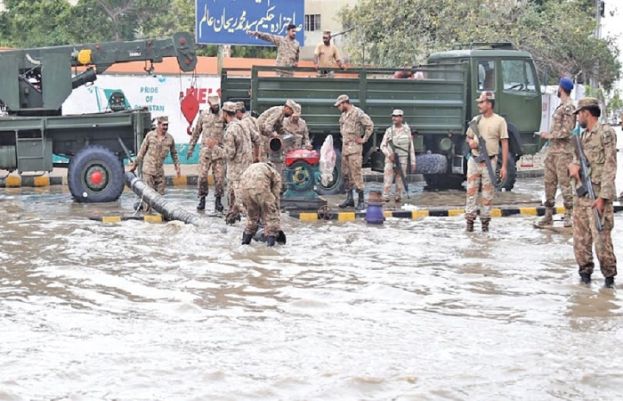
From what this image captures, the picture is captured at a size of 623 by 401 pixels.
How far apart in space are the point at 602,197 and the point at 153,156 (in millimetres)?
7997

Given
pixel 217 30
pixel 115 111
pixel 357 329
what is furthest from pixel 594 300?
pixel 217 30

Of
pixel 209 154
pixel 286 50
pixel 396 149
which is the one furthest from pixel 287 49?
pixel 209 154

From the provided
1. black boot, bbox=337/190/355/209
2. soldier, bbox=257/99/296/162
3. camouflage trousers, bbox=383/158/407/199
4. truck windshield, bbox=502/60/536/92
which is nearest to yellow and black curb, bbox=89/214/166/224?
soldier, bbox=257/99/296/162

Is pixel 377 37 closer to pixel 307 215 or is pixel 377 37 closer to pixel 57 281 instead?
pixel 307 215

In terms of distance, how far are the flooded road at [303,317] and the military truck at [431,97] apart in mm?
4756

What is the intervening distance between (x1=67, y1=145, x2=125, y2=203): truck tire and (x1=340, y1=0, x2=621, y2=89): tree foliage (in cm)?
1247

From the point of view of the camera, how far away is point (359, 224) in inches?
574

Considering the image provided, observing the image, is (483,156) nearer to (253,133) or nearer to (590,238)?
(253,133)

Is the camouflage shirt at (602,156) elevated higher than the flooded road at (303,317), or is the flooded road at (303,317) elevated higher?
the camouflage shirt at (602,156)

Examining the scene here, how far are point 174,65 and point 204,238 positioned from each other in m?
18.3

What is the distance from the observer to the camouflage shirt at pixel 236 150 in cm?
1341

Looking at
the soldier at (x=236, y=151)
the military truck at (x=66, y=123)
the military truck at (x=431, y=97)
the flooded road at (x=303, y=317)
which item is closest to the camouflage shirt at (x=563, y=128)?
the flooded road at (x=303, y=317)

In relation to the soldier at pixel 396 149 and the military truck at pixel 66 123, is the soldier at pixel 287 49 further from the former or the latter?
the soldier at pixel 396 149

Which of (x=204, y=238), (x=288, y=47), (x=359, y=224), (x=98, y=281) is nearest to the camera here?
(x=98, y=281)
